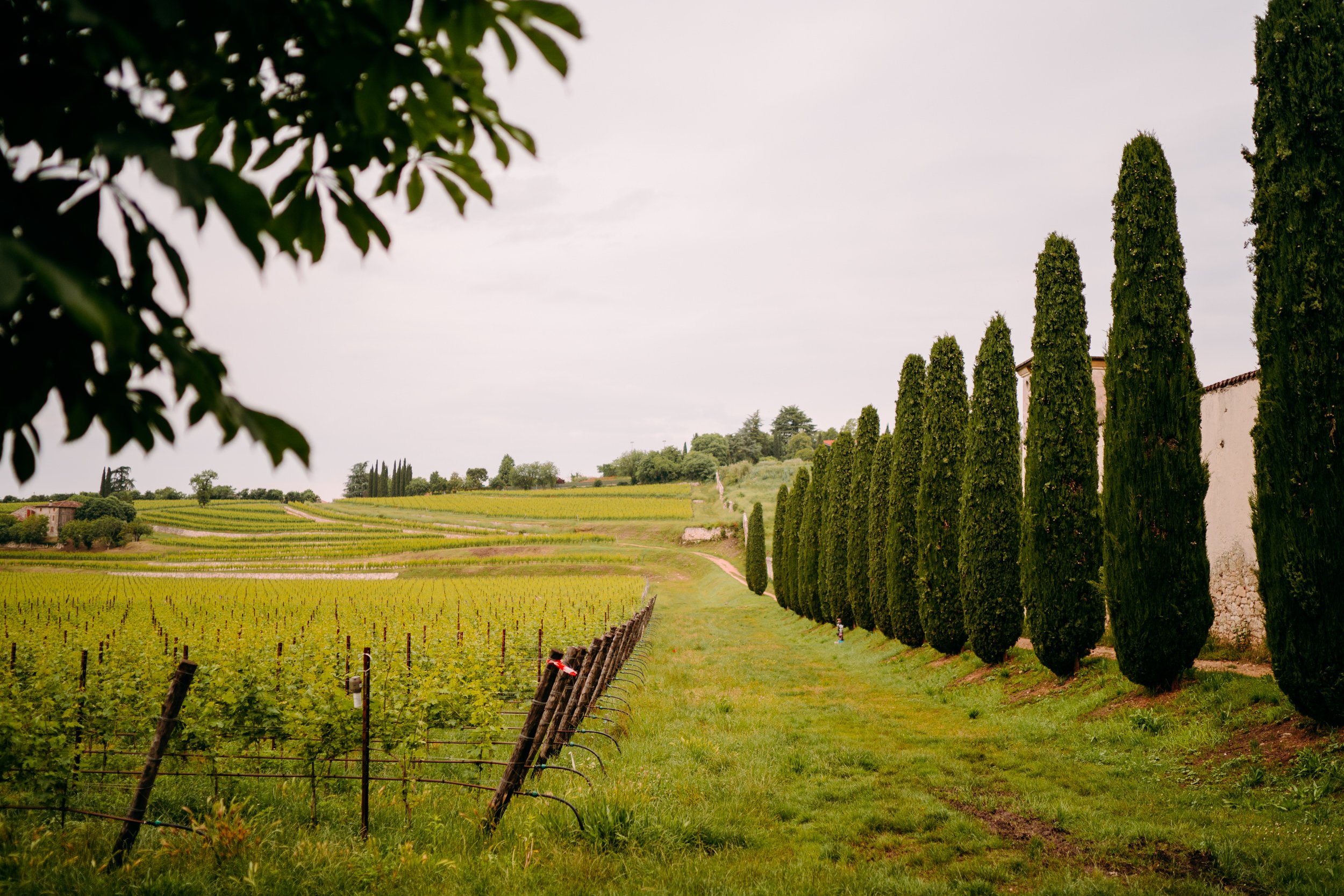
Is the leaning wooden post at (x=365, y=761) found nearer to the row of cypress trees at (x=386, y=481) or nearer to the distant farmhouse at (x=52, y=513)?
the distant farmhouse at (x=52, y=513)

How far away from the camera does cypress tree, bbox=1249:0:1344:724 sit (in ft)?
23.9

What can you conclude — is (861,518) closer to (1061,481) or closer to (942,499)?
(942,499)

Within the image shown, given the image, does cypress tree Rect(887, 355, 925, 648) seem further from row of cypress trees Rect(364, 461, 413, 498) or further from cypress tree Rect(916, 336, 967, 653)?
row of cypress trees Rect(364, 461, 413, 498)

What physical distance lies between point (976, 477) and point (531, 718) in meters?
11.5

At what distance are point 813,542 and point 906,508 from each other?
30.0 feet

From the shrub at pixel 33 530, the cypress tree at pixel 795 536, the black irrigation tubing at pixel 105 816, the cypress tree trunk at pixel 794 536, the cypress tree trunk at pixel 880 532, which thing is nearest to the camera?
the black irrigation tubing at pixel 105 816

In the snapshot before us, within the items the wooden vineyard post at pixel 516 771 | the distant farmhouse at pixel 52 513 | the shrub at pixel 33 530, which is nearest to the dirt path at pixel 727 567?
the wooden vineyard post at pixel 516 771

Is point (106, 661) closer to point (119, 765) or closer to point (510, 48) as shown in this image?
point (119, 765)

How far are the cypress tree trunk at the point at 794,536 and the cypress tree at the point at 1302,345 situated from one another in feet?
70.7

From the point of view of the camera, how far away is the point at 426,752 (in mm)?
7891

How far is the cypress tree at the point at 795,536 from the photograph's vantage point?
97.6 ft

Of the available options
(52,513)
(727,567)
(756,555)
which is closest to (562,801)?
(756,555)

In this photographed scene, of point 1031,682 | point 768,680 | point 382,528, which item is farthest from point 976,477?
point 382,528

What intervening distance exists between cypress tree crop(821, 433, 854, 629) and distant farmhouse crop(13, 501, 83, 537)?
59196 millimetres
